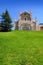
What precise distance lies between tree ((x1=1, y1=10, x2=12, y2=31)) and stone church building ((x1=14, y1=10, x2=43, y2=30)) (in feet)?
26.5

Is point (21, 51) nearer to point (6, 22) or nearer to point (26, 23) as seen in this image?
point (6, 22)

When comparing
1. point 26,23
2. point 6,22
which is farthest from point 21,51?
point 26,23

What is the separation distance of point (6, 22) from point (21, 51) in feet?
79.5

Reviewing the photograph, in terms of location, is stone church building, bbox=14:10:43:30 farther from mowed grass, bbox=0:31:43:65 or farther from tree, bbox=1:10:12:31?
mowed grass, bbox=0:31:43:65

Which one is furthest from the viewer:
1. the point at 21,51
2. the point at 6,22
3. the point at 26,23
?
the point at 26,23

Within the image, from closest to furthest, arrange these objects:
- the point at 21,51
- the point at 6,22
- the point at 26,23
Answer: the point at 21,51, the point at 6,22, the point at 26,23

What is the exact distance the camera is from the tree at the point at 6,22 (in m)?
48.1

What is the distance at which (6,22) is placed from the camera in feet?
163

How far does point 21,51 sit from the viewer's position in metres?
25.9

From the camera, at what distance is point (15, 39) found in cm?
3188

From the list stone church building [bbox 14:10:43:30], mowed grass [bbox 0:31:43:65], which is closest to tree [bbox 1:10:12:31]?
stone church building [bbox 14:10:43:30]

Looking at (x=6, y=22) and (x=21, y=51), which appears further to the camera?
(x=6, y=22)

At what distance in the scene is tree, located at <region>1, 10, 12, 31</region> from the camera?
4810 cm

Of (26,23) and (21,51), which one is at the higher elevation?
(26,23)
